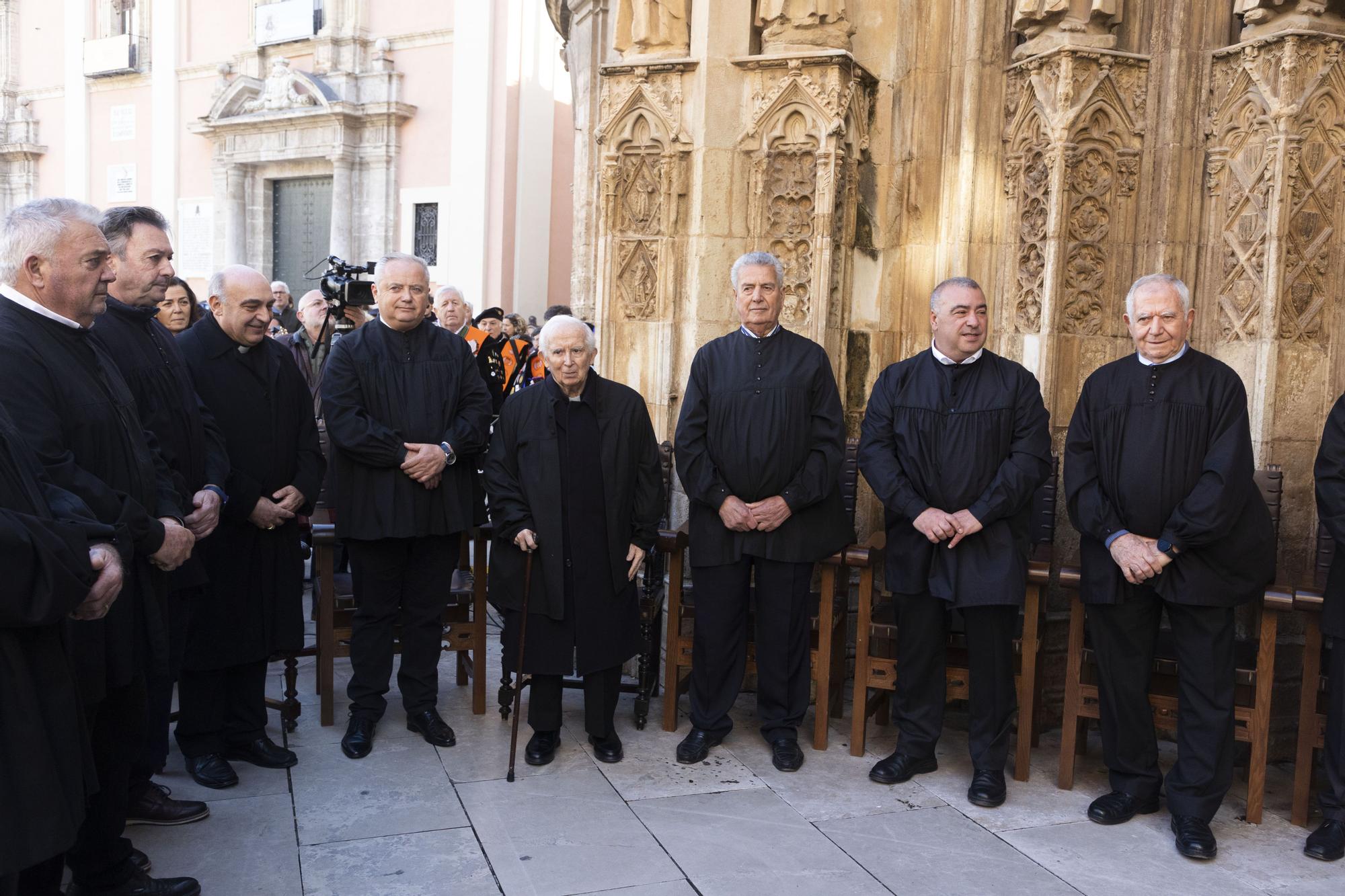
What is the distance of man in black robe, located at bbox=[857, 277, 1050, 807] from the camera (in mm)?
3574

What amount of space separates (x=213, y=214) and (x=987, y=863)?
2073 cm

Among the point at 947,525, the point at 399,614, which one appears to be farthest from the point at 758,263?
the point at 399,614

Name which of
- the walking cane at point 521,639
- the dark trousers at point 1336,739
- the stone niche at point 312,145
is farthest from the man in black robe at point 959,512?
the stone niche at point 312,145

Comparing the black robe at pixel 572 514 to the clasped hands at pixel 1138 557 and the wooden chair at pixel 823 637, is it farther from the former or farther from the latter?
the clasped hands at pixel 1138 557

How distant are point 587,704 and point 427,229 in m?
15.7

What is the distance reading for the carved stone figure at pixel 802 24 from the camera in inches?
175

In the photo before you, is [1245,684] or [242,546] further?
[242,546]

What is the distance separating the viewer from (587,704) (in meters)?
3.88

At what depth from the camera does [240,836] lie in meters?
3.21

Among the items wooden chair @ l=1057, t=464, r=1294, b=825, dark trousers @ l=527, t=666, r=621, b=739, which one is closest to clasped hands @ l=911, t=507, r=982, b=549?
wooden chair @ l=1057, t=464, r=1294, b=825

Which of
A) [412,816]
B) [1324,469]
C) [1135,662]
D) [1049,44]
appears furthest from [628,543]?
[1049,44]

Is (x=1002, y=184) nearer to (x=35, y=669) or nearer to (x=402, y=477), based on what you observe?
(x=402, y=477)

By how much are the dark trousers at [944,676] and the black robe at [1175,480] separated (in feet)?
1.07

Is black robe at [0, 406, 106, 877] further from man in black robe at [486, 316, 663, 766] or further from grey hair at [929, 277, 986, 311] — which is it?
grey hair at [929, 277, 986, 311]
